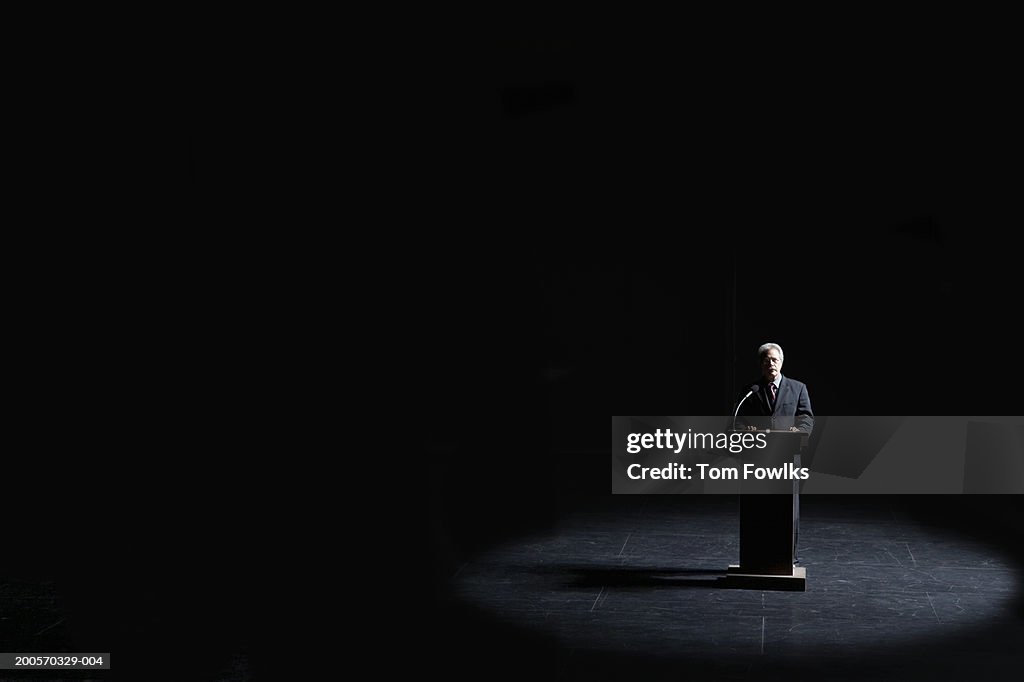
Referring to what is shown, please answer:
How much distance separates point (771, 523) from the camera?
6.84 metres

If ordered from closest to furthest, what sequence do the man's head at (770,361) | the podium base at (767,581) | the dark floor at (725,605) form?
the dark floor at (725,605)
the man's head at (770,361)
the podium base at (767,581)

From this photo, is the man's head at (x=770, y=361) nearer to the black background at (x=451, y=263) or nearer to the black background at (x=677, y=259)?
the black background at (x=451, y=263)

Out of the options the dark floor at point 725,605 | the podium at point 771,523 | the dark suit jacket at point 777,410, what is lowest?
the dark floor at point 725,605

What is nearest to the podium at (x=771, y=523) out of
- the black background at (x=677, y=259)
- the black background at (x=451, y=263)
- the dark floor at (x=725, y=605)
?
the dark floor at (x=725, y=605)

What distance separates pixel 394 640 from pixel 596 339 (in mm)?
7775

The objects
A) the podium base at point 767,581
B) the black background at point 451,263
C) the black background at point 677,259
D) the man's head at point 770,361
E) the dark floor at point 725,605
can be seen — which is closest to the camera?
the dark floor at point 725,605

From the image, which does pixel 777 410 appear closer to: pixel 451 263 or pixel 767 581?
pixel 767 581

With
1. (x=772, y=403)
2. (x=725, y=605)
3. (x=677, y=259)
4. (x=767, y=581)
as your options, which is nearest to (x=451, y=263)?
(x=677, y=259)

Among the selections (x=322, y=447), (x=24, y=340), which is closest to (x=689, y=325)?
(x=322, y=447)

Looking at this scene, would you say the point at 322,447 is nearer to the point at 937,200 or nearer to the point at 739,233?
the point at 739,233

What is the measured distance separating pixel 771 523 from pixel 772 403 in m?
0.70

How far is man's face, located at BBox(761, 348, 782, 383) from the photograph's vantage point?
21.6 ft

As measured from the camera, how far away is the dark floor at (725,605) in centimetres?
524

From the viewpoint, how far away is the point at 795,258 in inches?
504
